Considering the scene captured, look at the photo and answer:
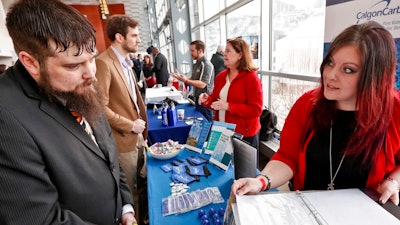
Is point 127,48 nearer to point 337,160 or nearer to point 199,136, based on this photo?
point 199,136

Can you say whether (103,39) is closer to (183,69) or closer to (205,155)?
(183,69)

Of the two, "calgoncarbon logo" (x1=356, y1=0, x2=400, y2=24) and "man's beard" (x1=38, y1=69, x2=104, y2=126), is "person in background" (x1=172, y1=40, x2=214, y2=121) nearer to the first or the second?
"calgoncarbon logo" (x1=356, y1=0, x2=400, y2=24)

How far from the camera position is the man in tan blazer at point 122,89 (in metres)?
1.66

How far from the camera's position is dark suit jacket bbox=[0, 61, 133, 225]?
2.02 feet

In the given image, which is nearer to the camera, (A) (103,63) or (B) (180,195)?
(B) (180,195)

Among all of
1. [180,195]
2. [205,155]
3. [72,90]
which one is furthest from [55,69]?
[205,155]

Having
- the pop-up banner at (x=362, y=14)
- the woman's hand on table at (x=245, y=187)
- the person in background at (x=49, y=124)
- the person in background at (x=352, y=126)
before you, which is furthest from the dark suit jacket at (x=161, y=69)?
the woman's hand on table at (x=245, y=187)

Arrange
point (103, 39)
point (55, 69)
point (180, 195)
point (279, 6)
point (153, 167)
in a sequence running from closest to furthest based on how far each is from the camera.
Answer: point (55, 69), point (180, 195), point (153, 167), point (279, 6), point (103, 39)

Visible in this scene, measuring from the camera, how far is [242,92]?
6.46 feet

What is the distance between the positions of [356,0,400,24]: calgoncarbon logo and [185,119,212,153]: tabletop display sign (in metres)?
1.39

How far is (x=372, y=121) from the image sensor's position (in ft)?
2.75

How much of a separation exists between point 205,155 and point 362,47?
1140 millimetres

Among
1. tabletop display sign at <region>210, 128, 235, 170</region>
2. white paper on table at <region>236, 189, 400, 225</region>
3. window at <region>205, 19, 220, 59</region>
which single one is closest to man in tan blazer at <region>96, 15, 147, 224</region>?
tabletop display sign at <region>210, 128, 235, 170</region>

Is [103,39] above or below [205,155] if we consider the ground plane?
above
